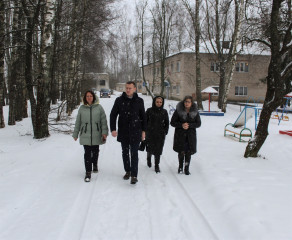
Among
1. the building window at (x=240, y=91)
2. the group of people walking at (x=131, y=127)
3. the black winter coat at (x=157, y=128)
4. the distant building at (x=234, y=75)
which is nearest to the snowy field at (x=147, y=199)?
the group of people walking at (x=131, y=127)

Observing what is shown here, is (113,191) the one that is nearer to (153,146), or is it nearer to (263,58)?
(153,146)

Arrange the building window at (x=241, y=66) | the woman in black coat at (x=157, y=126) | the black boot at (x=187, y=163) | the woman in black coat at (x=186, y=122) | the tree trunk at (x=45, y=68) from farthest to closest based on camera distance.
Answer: the building window at (x=241, y=66) → the tree trunk at (x=45, y=68) → the woman in black coat at (x=157, y=126) → the black boot at (x=187, y=163) → the woman in black coat at (x=186, y=122)

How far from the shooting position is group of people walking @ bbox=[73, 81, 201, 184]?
4812 millimetres

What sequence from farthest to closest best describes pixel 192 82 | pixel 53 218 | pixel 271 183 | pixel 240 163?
pixel 192 82 → pixel 240 163 → pixel 271 183 → pixel 53 218

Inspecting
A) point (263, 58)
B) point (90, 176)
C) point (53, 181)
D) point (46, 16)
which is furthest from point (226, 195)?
point (263, 58)

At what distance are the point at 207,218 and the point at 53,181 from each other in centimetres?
303

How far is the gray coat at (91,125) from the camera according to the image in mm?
5027

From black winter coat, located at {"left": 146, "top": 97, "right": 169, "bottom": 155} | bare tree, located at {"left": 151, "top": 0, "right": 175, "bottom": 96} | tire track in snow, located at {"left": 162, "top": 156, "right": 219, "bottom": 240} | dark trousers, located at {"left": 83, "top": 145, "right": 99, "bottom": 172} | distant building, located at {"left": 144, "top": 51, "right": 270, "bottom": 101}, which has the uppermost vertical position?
bare tree, located at {"left": 151, "top": 0, "right": 175, "bottom": 96}

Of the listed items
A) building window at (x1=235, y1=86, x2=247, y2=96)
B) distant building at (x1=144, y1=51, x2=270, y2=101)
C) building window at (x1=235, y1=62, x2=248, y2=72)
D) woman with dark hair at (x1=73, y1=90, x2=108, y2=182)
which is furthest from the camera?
building window at (x1=235, y1=86, x2=247, y2=96)

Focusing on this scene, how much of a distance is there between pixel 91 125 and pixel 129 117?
81cm

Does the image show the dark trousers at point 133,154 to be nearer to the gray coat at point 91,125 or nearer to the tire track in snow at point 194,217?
the gray coat at point 91,125

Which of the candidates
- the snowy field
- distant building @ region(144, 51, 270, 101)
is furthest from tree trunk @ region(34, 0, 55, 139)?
distant building @ region(144, 51, 270, 101)

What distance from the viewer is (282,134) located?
35.1ft

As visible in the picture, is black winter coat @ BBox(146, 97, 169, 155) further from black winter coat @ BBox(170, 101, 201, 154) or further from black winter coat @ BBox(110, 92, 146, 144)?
black winter coat @ BBox(110, 92, 146, 144)
